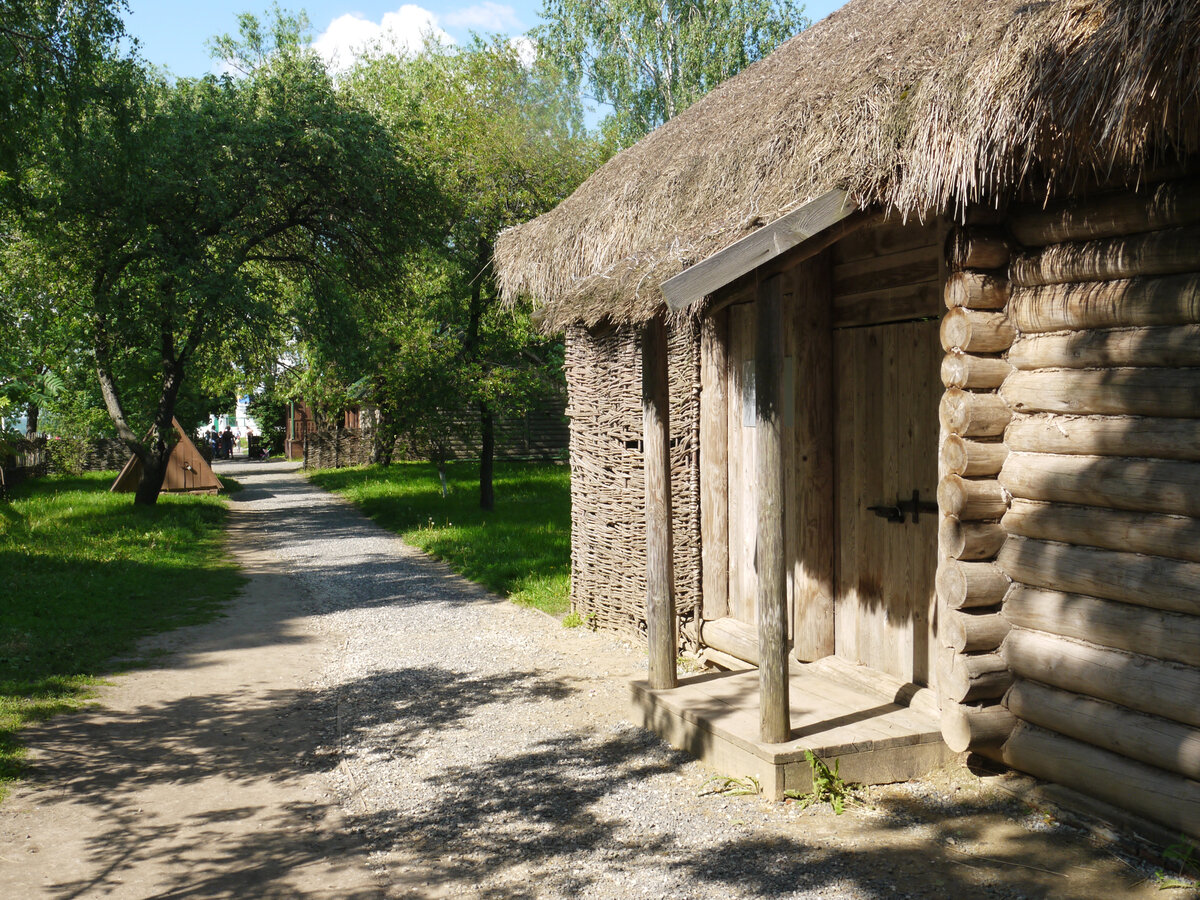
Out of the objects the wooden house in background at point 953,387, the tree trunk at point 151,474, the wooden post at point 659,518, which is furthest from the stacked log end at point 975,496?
the tree trunk at point 151,474

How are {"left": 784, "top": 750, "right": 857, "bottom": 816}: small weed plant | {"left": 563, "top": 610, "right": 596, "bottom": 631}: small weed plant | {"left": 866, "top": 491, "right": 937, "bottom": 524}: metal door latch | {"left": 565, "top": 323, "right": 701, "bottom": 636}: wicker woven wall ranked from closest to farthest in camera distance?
{"left": 784, "top": 750, "right": 857, "bottom": 816}: small weed plant, {"left": 866, "top": 491, "right": 937, "bottom": 524}: metal door latch, {"left": 565, "top": 323, "right": 701, "bottom": 636}: wicker woven wall, {"left": 563, "top": 610, "right": 596, "bottom": 631}: small weed plant

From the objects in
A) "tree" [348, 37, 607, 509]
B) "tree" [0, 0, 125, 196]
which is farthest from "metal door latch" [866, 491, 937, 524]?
"tree" [348, 37, 607, 509]

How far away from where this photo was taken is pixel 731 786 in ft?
15.5

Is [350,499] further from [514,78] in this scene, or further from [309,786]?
[309,786]

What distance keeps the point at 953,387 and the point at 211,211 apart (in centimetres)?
1482

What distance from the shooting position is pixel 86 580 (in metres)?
10.6

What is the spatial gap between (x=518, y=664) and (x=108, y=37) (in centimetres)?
909

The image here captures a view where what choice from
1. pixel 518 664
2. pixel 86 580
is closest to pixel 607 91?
pixel 86 580

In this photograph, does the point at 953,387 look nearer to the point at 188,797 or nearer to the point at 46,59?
the point at 188,797

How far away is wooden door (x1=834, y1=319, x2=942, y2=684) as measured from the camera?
5273mm

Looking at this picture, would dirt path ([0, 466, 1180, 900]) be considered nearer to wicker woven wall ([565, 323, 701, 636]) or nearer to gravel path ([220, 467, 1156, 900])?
gravel path ([220, 467, 1156, 900])

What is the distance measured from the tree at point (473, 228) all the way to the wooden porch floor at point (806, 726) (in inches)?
449

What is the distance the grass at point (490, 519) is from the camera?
11.0 meters

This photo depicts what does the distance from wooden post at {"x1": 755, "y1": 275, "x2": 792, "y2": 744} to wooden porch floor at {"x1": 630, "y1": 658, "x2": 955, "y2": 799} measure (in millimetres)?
174
